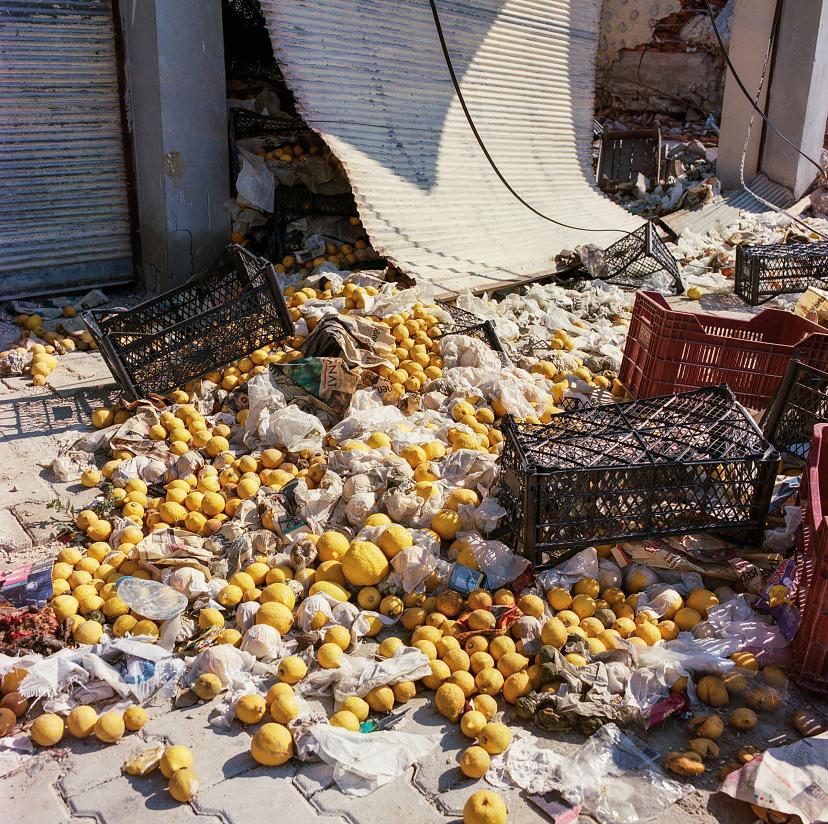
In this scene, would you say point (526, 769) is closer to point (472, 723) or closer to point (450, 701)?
point (472, 723)

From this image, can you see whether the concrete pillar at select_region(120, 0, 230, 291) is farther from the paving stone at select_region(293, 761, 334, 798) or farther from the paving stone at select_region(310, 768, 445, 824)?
the paving stone at select_region(310, 768, 445, 824)

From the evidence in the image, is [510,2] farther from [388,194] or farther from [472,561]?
[472,561]

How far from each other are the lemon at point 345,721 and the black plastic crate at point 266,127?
6.51 metres

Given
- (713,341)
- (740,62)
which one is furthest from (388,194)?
(740,62)

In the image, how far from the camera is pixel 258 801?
276 centimetres

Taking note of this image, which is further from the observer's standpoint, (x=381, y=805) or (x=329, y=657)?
(x=329, y=657)

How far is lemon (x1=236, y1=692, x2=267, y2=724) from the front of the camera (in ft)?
9.98

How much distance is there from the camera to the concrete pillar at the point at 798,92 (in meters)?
12.4

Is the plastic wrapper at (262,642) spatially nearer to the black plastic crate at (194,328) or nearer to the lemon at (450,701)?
the lemon at (450,701)

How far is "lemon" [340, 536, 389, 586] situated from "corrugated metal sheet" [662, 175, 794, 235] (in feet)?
28.4

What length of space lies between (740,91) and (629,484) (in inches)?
446

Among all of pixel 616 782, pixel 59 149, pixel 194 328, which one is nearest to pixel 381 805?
pixel 616 782

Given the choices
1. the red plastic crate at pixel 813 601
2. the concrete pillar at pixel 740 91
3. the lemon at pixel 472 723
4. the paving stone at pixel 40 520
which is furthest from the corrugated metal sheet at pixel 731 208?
the lemon at pixel 472 723

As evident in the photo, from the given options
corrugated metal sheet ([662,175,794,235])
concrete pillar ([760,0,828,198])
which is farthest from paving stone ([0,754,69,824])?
concrete pillar ([760,0,828,198])
